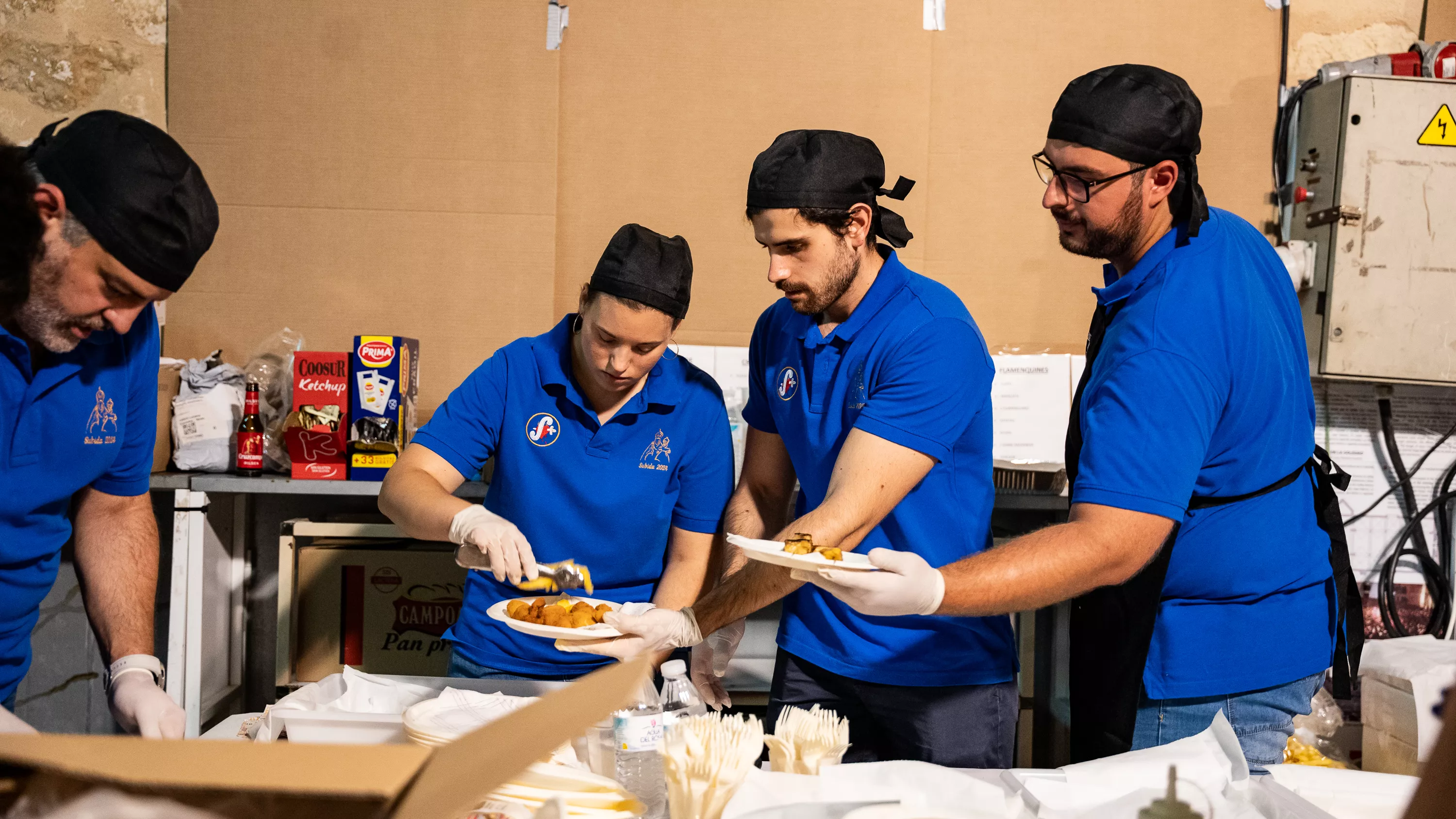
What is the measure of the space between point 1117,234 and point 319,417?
2.20m

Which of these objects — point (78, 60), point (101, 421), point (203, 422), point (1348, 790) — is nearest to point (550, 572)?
point (101, 421)

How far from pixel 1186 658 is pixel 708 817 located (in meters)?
0.84

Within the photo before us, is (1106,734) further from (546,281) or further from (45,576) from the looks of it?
(546,281)

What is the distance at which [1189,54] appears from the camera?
3.24 metres

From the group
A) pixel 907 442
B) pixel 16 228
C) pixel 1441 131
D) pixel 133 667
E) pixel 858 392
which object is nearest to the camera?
pixel 16 228

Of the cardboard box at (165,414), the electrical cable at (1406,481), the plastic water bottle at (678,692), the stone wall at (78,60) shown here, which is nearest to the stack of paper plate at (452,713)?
the plastic water bottle at (678,692)

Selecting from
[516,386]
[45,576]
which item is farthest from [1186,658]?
[45,576]

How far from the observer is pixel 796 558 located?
1301 millimetres

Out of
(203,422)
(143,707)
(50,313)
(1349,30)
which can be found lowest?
(143,707)

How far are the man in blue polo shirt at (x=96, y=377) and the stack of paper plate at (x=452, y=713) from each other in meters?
0.38

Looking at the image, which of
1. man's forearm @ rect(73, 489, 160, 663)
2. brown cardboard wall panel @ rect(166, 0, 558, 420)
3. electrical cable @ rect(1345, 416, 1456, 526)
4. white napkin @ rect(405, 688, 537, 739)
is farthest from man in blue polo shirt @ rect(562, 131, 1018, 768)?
electrical cable @ rect(1345, 416, 1456, 526)

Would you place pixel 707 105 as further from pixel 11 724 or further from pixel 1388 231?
pixel 11 724

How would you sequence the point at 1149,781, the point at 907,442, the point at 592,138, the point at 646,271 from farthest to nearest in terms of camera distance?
the point at 592,138 → the point at 646,271 → the point at 907,442 → the point at 1149,781

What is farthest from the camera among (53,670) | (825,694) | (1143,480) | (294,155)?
(294,155)
